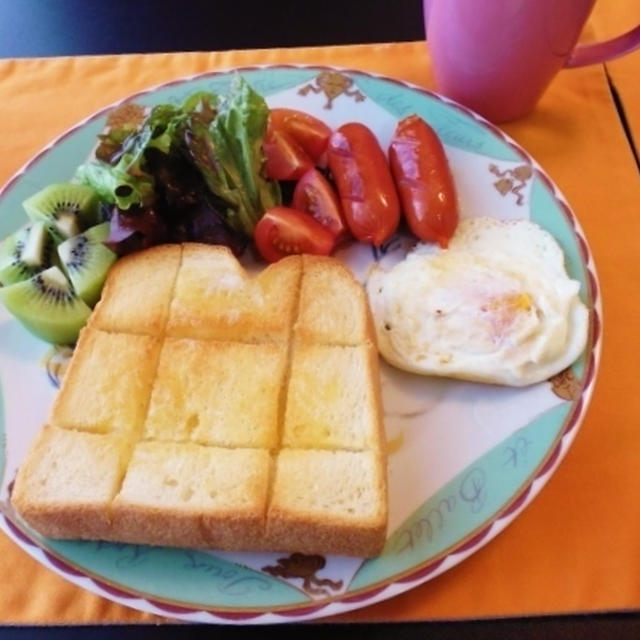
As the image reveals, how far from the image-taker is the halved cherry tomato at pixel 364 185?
2.23 metres

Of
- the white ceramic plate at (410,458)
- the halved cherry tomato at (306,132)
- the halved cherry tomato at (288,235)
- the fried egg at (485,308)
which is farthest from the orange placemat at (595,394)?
the halved cherry tomato at (288,235)

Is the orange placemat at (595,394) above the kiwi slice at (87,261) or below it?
below

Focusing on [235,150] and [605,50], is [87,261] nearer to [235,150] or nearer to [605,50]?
[235,150]

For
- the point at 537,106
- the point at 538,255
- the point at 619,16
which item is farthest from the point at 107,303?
the point at 619,16

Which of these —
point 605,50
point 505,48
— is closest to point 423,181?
point 505,48

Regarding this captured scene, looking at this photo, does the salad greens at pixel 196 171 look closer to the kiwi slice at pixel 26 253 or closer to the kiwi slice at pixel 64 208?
the kiwi slice at pixel 64 208

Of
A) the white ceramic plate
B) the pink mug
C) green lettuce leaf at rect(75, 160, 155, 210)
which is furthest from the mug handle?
green lettuce leaf at rect(75, 160, 155, 210)

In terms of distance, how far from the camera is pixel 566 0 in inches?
87.0

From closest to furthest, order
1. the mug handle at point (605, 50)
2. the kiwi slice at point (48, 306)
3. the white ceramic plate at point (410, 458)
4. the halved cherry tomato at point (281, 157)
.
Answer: the white ceramic plate at point (410, 458) → the kiwi slice at point (48, 306) → the halved cherry tomato at point (281, 157) → the mug handle at point (605, 50)

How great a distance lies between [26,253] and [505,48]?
156cm

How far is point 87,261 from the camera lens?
7.02ft

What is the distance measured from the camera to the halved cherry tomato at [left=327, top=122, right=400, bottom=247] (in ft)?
7.32

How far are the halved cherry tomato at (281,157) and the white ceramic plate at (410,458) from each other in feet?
0.98

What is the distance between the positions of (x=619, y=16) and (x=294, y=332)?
1946 millimetres
